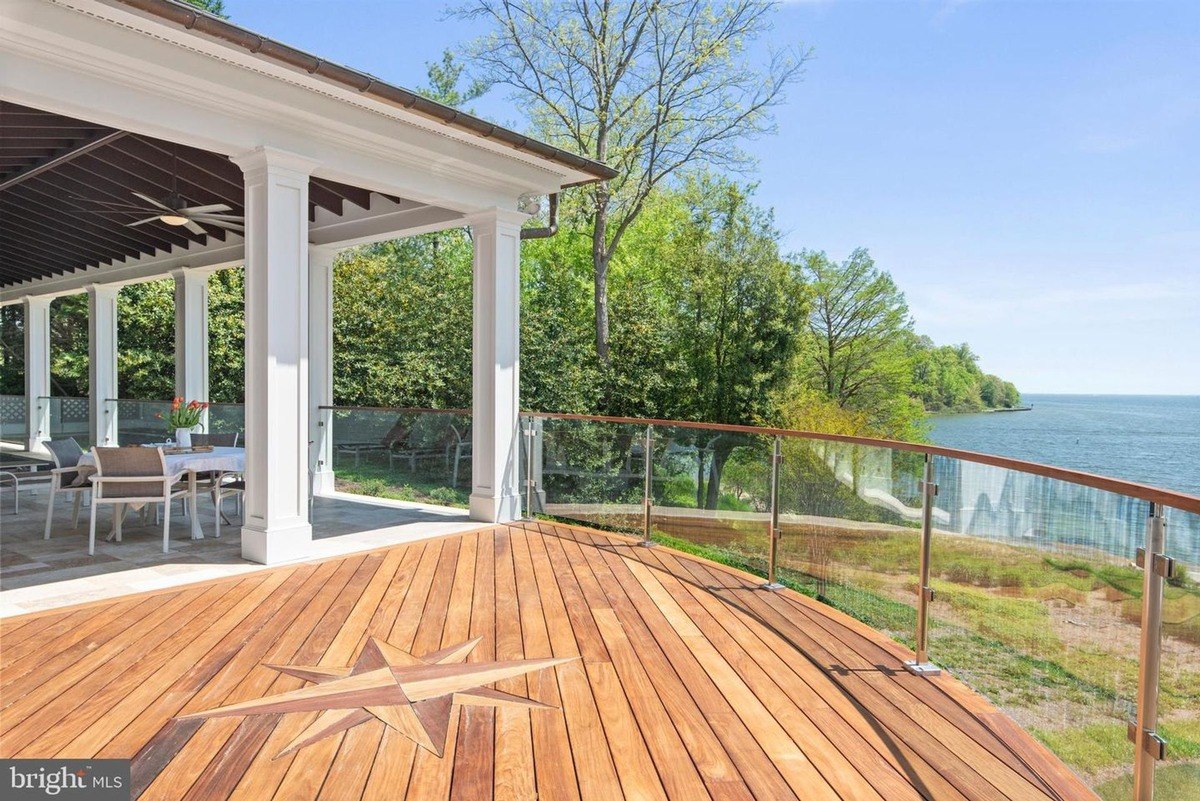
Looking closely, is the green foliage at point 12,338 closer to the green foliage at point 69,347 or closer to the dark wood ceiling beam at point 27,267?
the green foliage at point 69,347

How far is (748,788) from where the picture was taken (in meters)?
2.14

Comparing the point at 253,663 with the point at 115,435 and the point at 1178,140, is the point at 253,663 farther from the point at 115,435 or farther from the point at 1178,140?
the point at 1178,140

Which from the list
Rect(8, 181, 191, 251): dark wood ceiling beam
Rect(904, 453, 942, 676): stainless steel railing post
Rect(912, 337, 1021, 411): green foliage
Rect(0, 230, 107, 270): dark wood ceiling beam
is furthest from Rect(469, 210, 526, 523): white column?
Rect(912, 337, 1021, 411): green foliage

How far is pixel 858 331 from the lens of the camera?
26.4 m

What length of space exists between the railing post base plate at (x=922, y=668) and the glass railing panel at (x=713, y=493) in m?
1.50

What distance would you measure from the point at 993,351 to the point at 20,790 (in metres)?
52.4

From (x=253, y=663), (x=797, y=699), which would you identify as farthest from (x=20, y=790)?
(x=797, y=699)

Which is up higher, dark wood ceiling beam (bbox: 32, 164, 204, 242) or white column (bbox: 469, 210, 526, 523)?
dark wood ceiling beam (bbox: 32, 164, 204, 242)

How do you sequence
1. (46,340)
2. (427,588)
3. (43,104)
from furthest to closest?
(46,340) → (427,588) → (43,104)

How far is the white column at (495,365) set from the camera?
633cm

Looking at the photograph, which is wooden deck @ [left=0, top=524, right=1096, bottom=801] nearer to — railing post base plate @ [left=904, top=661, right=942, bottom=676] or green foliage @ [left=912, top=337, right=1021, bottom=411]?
railing post base plate @ [left=904, top=661, right=942, bottom=676]

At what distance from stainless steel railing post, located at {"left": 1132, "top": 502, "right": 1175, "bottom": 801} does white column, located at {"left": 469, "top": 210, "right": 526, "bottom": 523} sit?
5.06 m

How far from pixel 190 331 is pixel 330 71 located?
22.4 ft

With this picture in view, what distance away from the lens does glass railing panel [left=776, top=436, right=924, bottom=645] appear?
342cm
